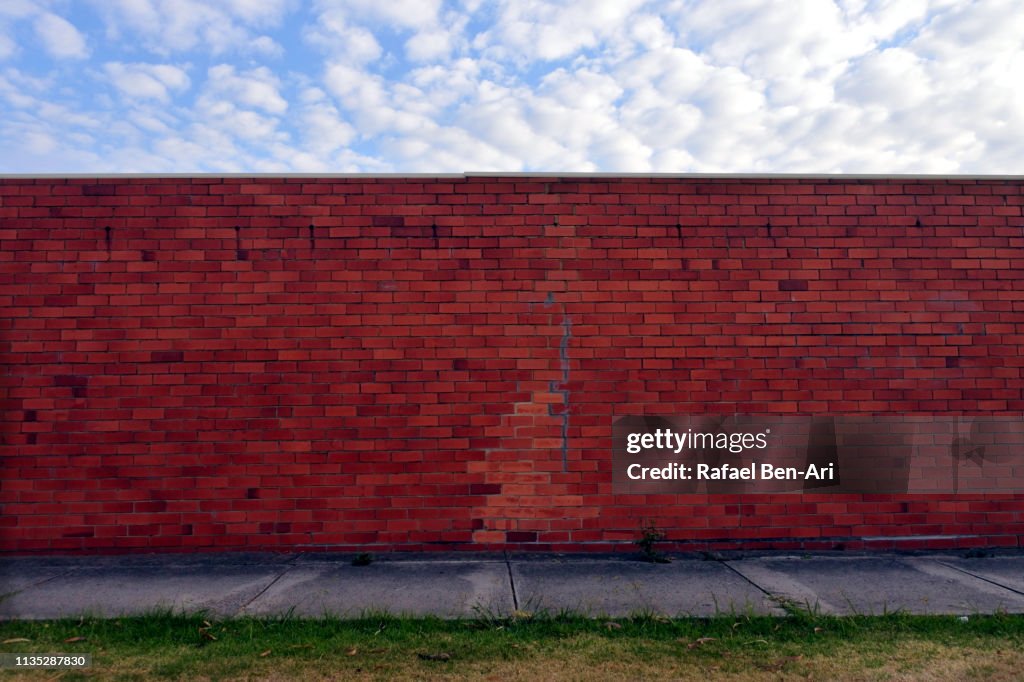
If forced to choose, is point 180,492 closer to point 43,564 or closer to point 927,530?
point 43,564

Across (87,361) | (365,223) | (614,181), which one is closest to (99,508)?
(87,361)

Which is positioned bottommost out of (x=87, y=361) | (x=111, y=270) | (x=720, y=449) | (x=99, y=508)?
(x=99, y=508)

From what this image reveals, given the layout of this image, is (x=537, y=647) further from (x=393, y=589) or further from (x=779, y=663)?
(x=393, y=589)

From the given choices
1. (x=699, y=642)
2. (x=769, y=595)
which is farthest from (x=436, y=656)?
(x=769, y=595)

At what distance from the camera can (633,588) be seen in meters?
5.11

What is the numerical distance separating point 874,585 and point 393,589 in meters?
3.56

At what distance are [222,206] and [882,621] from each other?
20.2 ft

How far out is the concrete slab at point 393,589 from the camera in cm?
464

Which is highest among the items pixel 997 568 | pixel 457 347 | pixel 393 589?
pixel 457 347

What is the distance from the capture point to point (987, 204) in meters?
6.68

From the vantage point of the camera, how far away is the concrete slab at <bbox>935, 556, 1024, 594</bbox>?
5.32m

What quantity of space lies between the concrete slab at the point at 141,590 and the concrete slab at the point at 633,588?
2029mm

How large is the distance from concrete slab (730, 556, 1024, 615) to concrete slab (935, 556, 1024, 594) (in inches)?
4.8

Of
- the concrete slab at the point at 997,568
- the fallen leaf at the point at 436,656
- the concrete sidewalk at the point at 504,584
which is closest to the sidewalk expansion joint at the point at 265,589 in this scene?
the concrete sidewalk at the point at 504,584
